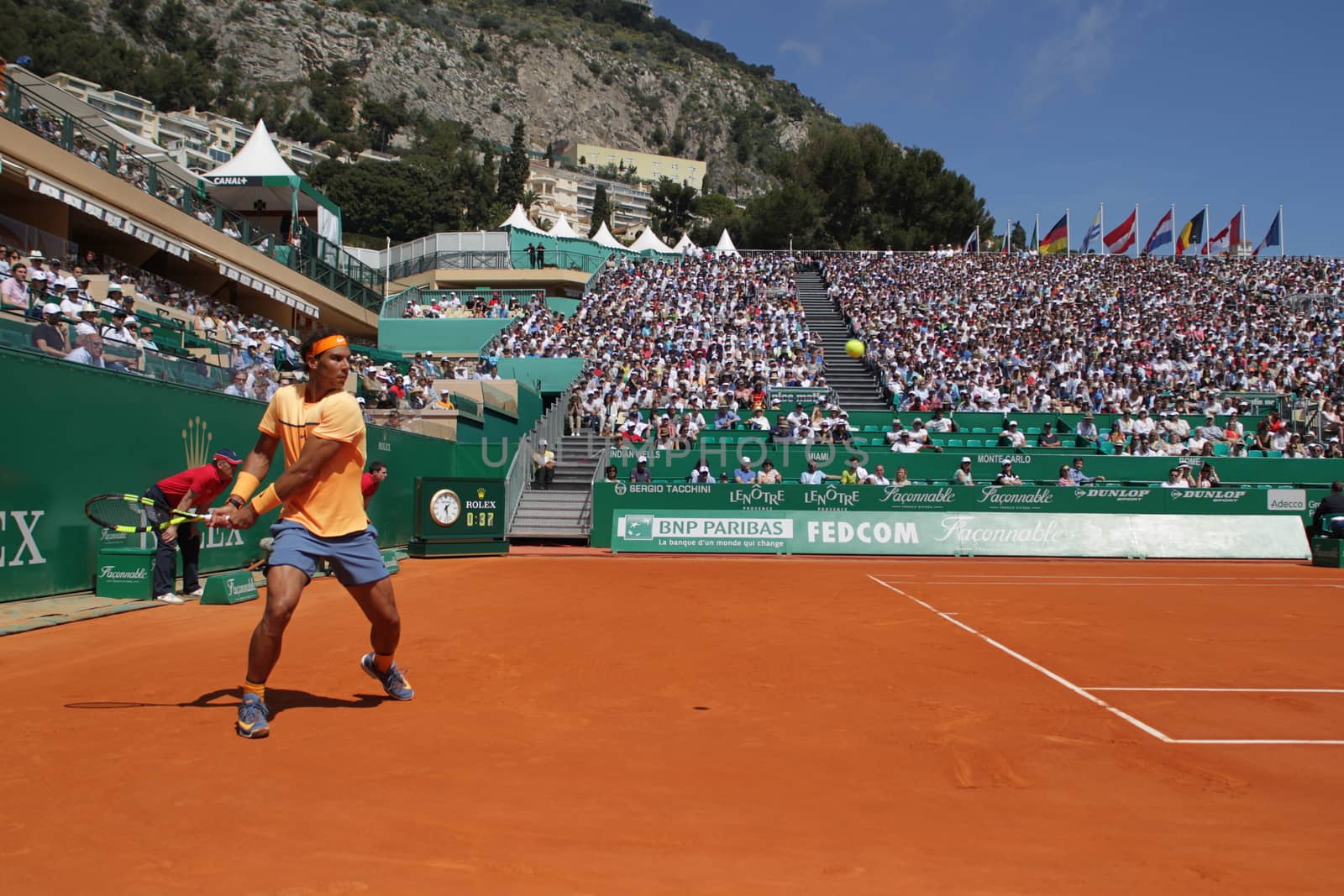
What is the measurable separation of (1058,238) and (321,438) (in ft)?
182

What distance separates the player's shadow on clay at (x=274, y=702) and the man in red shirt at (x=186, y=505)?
3.96 m

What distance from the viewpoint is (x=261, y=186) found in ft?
112

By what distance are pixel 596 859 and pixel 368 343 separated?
3907cm

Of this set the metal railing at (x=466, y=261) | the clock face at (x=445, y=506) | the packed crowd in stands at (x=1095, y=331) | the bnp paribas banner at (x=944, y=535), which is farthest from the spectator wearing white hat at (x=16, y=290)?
the metal railing at (x=466, y=261)

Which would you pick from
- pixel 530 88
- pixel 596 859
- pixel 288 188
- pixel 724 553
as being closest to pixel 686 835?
pixel 596 859

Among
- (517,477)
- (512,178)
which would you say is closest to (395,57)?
(512,178)

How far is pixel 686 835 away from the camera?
4.04 meters

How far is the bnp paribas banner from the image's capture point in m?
21.5

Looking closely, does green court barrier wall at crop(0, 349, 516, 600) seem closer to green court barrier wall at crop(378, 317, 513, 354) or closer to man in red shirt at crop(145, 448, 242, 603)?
man in red shirt at crop(145, 448, 242, 603)

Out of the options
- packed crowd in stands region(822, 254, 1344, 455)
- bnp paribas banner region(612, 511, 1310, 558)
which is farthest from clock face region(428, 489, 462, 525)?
packed crowd in stands region(822, 254, 1344, 455)

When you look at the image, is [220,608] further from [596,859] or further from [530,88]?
[530,88]

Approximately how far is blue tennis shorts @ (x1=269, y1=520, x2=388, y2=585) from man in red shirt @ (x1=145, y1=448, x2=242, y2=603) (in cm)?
499

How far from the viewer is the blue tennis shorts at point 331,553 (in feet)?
18.2

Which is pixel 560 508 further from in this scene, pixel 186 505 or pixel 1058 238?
pixel 1058 238
